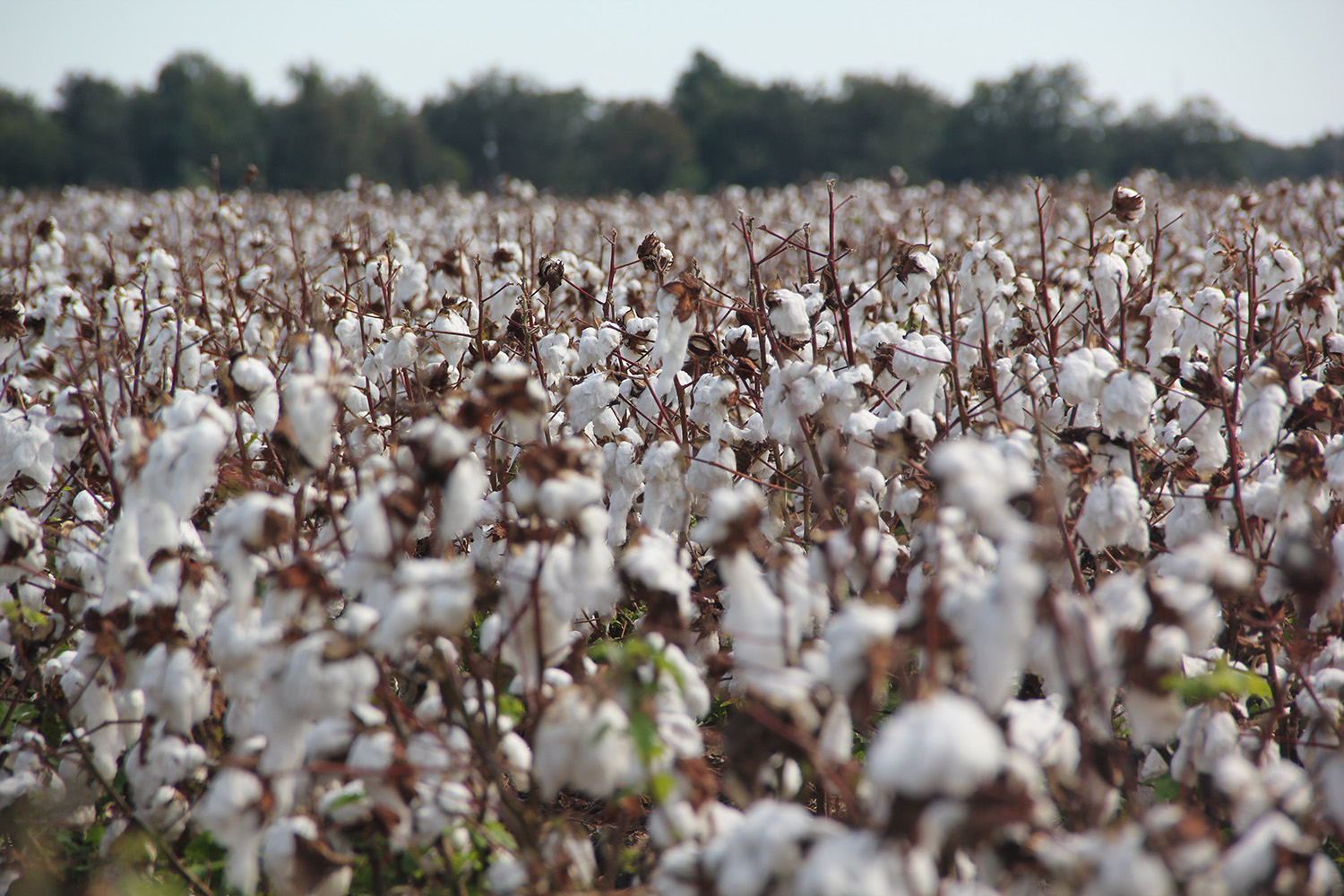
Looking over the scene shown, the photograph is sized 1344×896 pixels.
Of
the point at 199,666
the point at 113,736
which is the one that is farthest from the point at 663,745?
the point at 113,736

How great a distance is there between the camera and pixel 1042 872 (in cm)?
133

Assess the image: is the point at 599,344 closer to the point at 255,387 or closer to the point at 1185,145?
the point at 255,387

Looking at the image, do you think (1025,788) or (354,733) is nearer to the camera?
(1025,788)

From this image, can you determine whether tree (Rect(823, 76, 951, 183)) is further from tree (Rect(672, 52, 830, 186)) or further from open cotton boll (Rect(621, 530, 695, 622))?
open cotton boll (Rect(621, 530, 695, 622))

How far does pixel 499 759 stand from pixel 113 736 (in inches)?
38.6

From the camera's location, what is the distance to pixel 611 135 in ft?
154

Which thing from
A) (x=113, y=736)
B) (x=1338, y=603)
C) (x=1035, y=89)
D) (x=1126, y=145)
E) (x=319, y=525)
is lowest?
(x=113, y=736)

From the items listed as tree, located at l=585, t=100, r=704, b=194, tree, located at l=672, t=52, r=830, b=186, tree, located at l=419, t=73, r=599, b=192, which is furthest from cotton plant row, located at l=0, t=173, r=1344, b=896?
tree, located at l=419, t=73, r=599, b=192

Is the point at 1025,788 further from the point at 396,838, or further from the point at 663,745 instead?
the point at 396,838

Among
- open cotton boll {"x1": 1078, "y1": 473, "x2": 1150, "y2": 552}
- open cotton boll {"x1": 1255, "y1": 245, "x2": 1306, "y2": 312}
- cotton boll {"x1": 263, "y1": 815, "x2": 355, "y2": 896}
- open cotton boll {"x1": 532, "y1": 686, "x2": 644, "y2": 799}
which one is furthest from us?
open cotton boll {"x1": 1255, "y1": 245, "x2": 1306, "y2": 312}

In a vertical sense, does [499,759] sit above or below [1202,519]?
below

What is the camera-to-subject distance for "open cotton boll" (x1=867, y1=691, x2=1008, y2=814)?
0.96 m

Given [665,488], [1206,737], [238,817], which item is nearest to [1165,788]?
[1206,737]

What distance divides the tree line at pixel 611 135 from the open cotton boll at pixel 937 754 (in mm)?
39541
